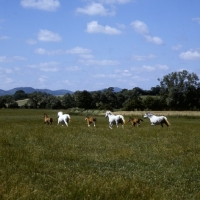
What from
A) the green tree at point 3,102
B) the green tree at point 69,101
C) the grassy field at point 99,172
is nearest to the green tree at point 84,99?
the green tree at point 69,101

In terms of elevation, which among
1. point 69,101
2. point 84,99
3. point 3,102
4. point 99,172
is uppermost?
point 84,99

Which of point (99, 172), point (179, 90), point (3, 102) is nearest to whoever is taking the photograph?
point (99, 172)

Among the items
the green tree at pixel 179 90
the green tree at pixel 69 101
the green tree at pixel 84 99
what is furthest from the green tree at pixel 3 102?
the green tree at pixel 179 90

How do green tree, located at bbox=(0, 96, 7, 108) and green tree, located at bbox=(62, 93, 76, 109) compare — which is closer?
green tree, located at bbox=(62, 93, 76, 109)

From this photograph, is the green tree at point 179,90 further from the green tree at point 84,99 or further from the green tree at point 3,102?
the green tree at point 3,102

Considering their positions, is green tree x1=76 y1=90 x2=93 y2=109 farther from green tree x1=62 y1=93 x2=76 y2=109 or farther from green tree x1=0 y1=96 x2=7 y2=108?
green tree x1=0 y1=96 x2=7 y2=108

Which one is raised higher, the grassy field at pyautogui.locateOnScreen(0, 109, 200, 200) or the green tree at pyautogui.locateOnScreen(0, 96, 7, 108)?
the green tree at pyautogui.locateOnScreen(0, 96, 7, 108)

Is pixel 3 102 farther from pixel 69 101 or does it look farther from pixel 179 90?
pixel 179 90

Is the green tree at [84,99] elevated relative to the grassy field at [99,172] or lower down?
elevated

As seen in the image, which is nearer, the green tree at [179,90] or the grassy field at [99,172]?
the grassy field at [99,172]

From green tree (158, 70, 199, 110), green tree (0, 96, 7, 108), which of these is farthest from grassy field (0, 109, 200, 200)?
green tree (0, 96, 7, 108)

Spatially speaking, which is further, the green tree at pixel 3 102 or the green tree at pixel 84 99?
the green tree at pixel 3 102

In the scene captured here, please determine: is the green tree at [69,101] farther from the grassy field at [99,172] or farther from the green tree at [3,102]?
the grassy field at [99,172]

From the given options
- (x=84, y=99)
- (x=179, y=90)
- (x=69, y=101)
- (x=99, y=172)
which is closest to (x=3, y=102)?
(x=69, y=101)
